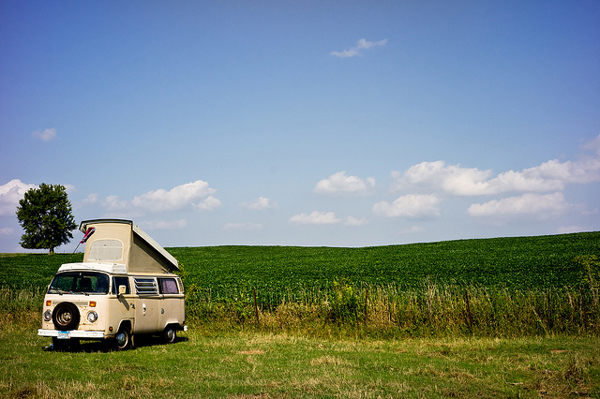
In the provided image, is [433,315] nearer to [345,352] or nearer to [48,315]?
[345,352]

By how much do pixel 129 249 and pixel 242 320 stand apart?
5747 millimetres

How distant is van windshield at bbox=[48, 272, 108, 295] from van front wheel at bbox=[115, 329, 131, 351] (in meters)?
1.48

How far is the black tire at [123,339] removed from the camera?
1521 centimetres

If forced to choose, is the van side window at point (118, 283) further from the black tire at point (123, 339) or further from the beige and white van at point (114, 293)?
the black tire at point (123, 339)

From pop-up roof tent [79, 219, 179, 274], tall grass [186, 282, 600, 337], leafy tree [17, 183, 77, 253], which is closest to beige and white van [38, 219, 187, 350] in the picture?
pop-up roof tent [79, 219, 179, 274]

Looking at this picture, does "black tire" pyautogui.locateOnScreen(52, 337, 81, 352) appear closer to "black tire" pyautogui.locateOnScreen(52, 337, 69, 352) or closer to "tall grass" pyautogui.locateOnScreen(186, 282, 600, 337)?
"black tire" pyautogui.locateOnScreen(52, 337, 69, 352)

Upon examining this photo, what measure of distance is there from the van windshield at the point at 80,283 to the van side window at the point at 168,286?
2620mm

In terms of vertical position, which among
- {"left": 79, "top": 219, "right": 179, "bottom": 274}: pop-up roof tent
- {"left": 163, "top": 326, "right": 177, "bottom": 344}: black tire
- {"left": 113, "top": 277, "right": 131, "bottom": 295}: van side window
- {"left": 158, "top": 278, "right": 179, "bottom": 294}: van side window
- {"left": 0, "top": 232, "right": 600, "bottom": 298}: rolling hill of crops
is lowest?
{"left": 163, "top": 326, "right": 177, "bottom": 344}: black tire

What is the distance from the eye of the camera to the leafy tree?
74.9 meters

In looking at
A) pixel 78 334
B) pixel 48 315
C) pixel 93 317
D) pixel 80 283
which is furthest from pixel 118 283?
pixel 48 315

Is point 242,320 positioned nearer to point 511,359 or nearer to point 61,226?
point 511,359

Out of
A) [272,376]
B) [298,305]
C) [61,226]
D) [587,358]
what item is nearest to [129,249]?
[298,305]

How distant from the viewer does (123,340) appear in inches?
606

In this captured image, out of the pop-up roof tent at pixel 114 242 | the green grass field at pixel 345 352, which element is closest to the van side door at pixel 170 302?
the green grass field at pixel 345 352
